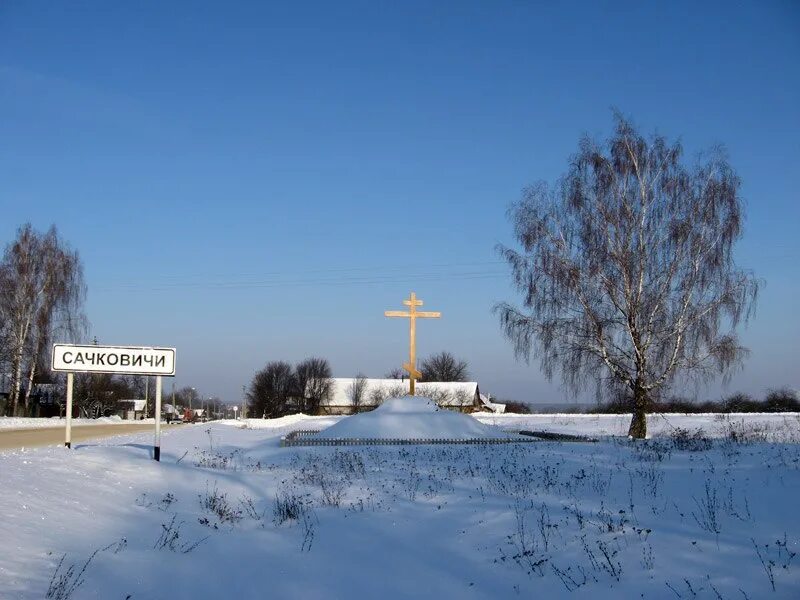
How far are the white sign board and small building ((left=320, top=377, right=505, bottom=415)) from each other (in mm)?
65312

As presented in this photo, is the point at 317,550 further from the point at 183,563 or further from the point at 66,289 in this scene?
the point at 66,289

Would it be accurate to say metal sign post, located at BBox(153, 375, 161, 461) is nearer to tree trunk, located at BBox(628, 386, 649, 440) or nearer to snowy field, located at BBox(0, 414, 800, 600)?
snowy field, located at BBox(0, 414, 800, 600)

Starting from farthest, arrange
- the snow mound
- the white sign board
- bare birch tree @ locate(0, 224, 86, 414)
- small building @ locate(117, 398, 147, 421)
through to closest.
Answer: small building @ locate(117, 398, 147, 421), bare birch tree @ locate(0, 224, 86, 414), the snow mound, the white sign board

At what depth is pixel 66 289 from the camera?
44625mm

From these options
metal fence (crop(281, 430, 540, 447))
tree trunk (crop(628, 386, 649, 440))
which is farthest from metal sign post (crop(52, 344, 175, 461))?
tree trunk (crop(628, 386, 649, 440))

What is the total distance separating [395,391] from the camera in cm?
8612

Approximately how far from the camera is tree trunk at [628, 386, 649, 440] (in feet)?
72.3

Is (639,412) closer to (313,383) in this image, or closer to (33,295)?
(33,295)

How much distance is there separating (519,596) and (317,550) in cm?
267

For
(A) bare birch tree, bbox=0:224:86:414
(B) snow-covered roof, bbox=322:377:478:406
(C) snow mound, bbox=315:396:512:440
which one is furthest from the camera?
(B) snow-covered roof, bbox=322:377:478:406

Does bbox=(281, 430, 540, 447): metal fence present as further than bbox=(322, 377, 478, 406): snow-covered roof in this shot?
No

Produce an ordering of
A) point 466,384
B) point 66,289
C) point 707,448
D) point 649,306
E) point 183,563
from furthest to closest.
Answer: point 466,384 → point 66,289 → point 649,306 → point 707,448 → point 183,563

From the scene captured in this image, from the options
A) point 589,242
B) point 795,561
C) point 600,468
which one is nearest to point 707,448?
point 600,468

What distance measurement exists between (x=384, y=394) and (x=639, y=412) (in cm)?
6587
